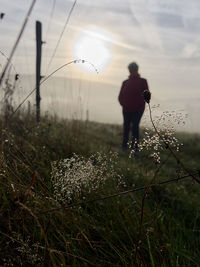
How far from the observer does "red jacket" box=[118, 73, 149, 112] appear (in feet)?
24.5

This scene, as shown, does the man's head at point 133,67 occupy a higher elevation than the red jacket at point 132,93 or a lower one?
higher

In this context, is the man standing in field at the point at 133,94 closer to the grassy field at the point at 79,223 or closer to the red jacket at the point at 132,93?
the red jacket at the point at 132,93

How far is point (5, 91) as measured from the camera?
5469 millimetres

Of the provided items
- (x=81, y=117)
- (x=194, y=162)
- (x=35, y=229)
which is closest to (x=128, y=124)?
(x=194, y=162)

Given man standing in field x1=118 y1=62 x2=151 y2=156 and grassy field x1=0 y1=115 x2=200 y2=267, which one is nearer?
grassy field x1=0 y1=115 x2=200 y2=267

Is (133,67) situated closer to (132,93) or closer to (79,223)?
(132,93)

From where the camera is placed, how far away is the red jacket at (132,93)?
7.47 m

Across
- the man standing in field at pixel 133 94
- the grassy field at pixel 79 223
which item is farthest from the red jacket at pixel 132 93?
the grassy field at pixel 79 223

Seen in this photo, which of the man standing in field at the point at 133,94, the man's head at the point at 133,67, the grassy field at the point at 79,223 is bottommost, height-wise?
the grassy field at the point at 79,223

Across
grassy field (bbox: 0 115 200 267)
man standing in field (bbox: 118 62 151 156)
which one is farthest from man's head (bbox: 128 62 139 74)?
grassy field (bbox: 0 115 200 267)

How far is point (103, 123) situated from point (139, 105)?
527 cm

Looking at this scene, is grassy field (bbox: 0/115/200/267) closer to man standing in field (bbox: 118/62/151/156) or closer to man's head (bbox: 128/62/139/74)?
man standing in field (bbox: 118/62/151/156)

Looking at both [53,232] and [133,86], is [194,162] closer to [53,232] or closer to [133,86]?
[133,86]

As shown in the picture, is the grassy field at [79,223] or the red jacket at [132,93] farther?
the red jacket at [132,93]
